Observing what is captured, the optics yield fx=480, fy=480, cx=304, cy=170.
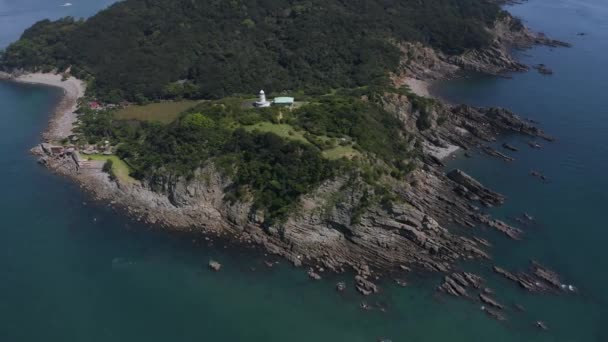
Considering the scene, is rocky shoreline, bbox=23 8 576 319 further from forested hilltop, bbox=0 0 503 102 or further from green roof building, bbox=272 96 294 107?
forested hilltop, bbox=0 0 503 102

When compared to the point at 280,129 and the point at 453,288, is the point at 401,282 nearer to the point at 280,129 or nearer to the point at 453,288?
the point at 453,288

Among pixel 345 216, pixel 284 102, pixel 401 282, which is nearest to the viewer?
pixel 401 282

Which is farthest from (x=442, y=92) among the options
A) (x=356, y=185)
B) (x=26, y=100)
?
(x=26, y=100)

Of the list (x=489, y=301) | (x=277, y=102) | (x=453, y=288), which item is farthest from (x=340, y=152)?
(x=489, y=301)

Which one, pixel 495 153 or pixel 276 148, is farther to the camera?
pixel 495 153

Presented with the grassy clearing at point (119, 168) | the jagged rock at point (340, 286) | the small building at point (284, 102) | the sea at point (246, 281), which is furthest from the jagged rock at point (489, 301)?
the grassy clearing at point (119, 168)

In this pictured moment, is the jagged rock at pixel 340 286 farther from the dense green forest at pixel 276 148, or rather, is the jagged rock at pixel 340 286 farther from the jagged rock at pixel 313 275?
the dense green forest at pixel 276 148

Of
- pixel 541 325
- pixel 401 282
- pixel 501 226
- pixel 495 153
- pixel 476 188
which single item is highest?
pixel 476 188
